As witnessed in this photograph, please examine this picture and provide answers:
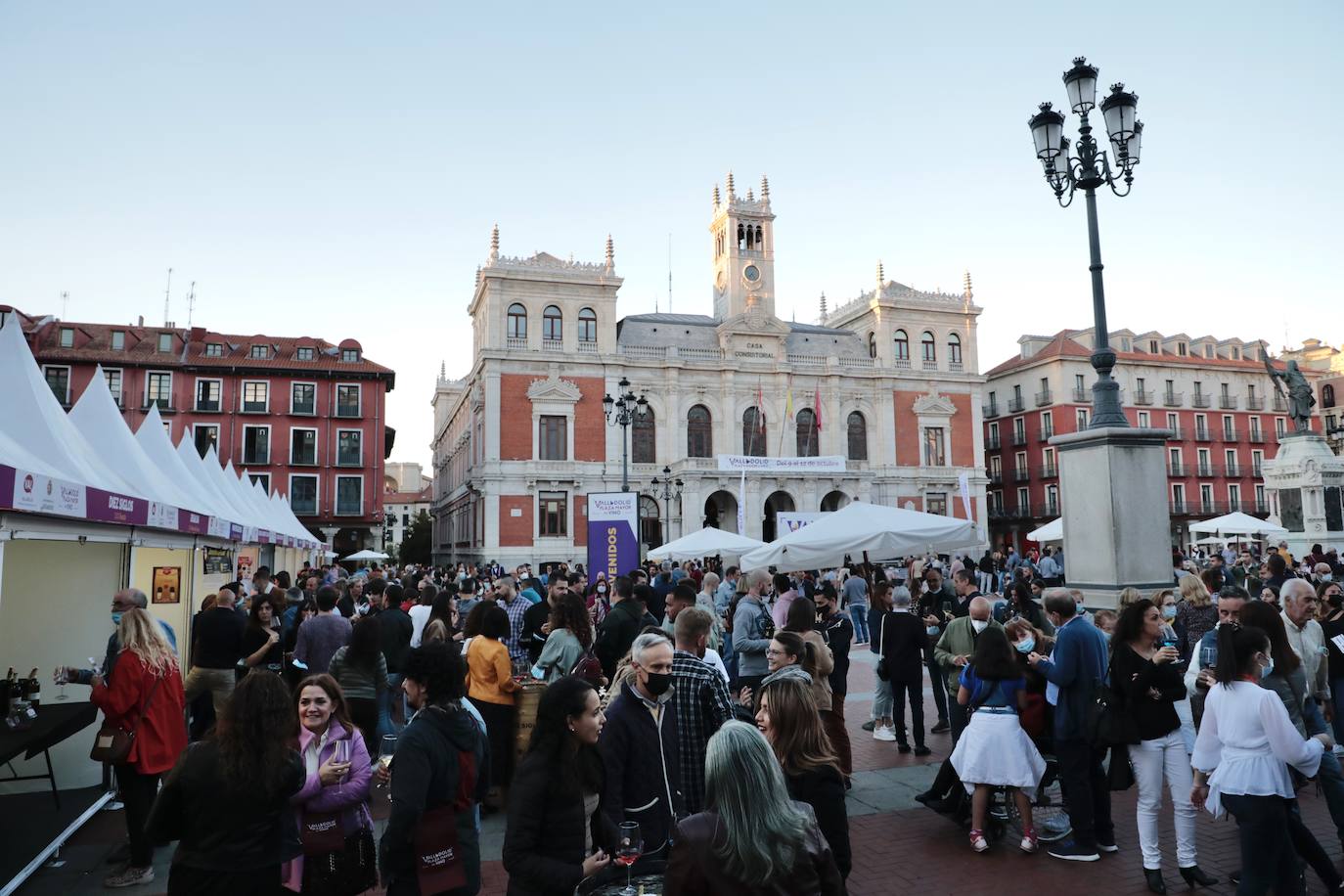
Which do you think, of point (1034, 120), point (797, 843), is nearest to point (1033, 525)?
point (1034, 120)

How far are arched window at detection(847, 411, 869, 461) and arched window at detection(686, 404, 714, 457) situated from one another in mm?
7612

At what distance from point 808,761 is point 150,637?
4.48 metres

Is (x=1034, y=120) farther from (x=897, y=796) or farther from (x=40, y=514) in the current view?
(x=40, y=514)

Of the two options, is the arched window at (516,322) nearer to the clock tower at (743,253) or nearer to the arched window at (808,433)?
the clock tower at (743,253)

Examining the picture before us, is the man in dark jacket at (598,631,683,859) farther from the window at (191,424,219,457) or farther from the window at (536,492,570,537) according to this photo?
the window at (191,424,219,457)

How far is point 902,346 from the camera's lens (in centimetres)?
4578

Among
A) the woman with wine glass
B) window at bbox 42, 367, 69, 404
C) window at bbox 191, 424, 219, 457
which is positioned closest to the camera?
the woman with wine glass

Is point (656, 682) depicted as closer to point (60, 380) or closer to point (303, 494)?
point (303, 494)

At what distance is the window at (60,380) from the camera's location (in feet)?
118

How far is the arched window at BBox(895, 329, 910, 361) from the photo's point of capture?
4562 centimetres

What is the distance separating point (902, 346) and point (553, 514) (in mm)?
21175

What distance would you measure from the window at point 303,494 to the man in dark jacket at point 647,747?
1529 inches

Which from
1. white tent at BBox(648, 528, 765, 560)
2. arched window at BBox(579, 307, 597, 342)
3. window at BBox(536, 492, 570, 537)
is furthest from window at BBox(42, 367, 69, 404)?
white tent at BBox(648, 528, 765, 560)

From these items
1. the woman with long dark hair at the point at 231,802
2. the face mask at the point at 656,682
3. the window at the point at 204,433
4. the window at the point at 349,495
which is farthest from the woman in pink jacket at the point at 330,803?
the window at the point at 204,433
